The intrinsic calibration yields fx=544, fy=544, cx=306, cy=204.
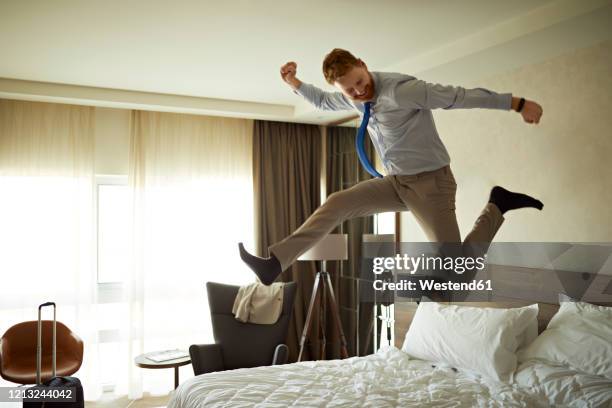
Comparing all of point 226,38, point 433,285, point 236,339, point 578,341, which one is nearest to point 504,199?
point 433,285

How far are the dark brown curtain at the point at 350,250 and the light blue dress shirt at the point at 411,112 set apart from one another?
2919 millimetres

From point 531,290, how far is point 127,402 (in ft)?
12.3

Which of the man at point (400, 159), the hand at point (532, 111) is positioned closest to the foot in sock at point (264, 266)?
the man at point (400, 159)

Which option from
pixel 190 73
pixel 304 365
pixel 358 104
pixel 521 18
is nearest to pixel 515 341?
pixel 304 365

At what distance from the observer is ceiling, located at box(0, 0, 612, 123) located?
310 centimetres

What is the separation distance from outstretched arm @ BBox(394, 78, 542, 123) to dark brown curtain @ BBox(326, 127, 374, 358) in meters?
3.21

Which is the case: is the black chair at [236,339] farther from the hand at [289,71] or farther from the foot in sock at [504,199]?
the hand at [289,71]

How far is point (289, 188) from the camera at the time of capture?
6102 mm

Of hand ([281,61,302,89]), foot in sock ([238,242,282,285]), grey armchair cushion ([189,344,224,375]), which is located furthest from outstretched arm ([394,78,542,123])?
grey armchair cushion ([189,344,224,375])

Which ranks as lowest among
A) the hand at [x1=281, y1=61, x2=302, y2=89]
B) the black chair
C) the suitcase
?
the suitcase

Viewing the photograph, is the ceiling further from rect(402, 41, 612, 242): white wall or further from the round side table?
the round side table

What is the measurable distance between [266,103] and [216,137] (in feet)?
2.16

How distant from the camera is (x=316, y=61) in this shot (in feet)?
13.5

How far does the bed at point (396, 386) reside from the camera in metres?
2.60
